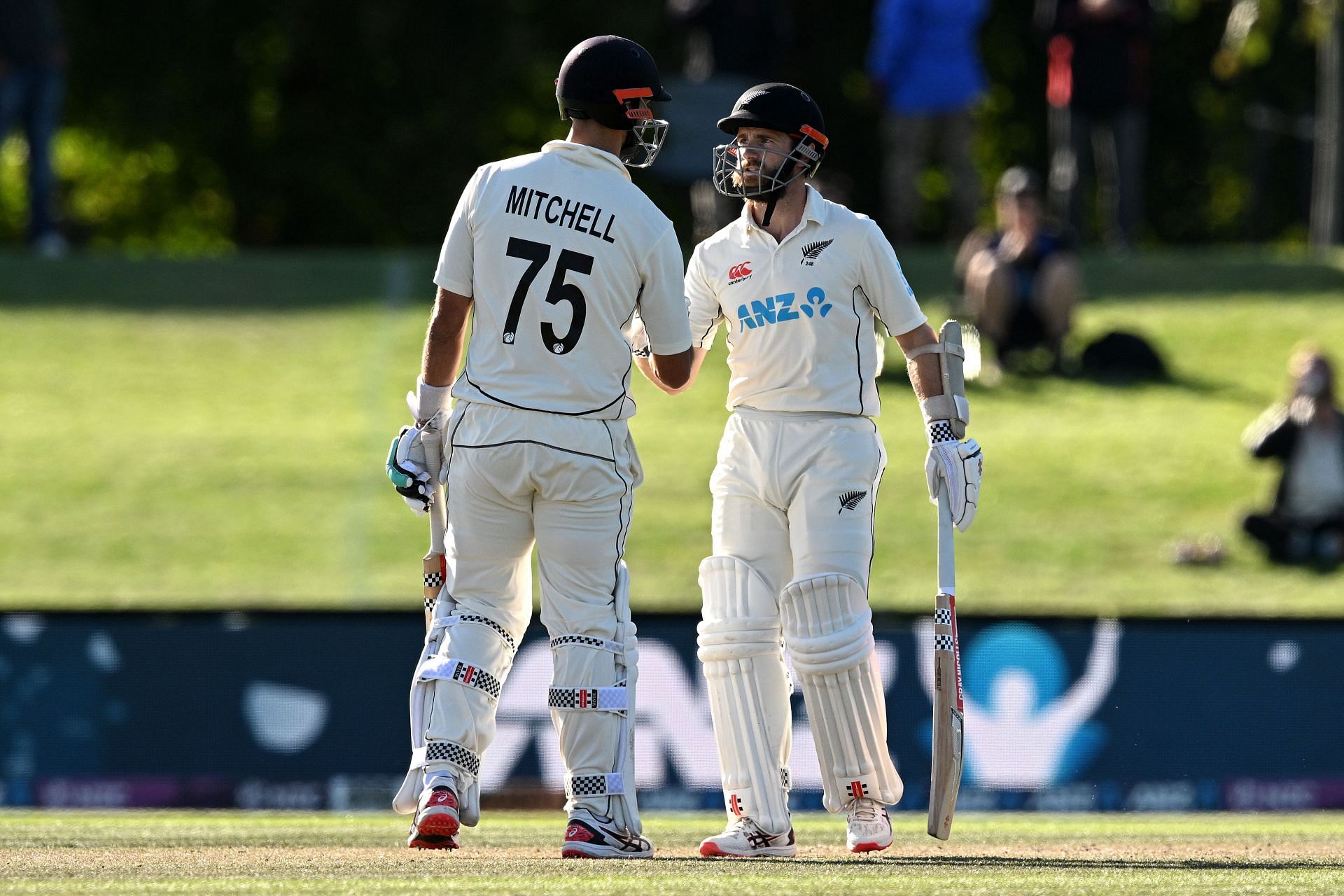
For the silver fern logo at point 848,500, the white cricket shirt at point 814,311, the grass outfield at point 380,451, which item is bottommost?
the grass outfield at point 380,451

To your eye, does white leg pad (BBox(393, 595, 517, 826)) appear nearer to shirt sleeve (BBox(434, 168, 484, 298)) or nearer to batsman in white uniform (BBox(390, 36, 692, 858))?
batsman in white uniform (BBox(390, 36, 692, 858))

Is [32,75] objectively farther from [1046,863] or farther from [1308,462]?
[1046,863]

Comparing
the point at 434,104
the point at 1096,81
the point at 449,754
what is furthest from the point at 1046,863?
the point at 434,104

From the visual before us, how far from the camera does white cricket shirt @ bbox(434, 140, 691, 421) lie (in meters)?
5.62

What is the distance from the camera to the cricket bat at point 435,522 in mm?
5855

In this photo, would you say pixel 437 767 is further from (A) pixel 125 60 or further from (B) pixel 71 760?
(A) pixel 125 60

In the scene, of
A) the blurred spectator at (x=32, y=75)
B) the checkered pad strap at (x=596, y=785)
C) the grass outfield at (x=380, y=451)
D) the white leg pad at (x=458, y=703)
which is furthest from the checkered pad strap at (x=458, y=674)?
the blurred spectator at (x=32, y=75)

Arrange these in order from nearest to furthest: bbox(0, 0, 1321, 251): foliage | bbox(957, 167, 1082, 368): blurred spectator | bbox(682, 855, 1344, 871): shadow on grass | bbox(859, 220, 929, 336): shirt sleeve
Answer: bbox(682, 855, 1344, 871): shadow on grass, bbox(859, 220, 929, 336): shirt sleeve, bbox(957, 167, 1082, 368): blurred spectator, bbox(0, 0, 1321, 251): foliage

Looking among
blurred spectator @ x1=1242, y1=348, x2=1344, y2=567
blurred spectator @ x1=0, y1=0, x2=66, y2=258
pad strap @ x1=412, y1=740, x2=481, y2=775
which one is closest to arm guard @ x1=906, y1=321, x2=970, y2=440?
pad strap @ x1=412, y1=740, x2=481, y2=775

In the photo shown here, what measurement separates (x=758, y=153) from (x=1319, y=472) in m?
7.00

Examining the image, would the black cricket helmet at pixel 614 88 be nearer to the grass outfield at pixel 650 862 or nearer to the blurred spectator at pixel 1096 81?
the grass outfield at pixel 650 862

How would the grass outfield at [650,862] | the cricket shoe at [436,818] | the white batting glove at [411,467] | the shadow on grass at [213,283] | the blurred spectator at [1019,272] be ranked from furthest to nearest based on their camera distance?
the shadow on grass at [213,283] < the blurred spectator at [1019,272] < the white batting glove at [411,467] < the cricket shoe at [436,818] < the grass outfield at [650,862]

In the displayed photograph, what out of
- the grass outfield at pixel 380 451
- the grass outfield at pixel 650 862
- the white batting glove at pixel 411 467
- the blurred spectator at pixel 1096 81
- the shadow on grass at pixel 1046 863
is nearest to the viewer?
the grass outfield at pixel 650 862

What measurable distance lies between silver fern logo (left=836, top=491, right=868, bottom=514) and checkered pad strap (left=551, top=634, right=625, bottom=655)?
78 centimetres
